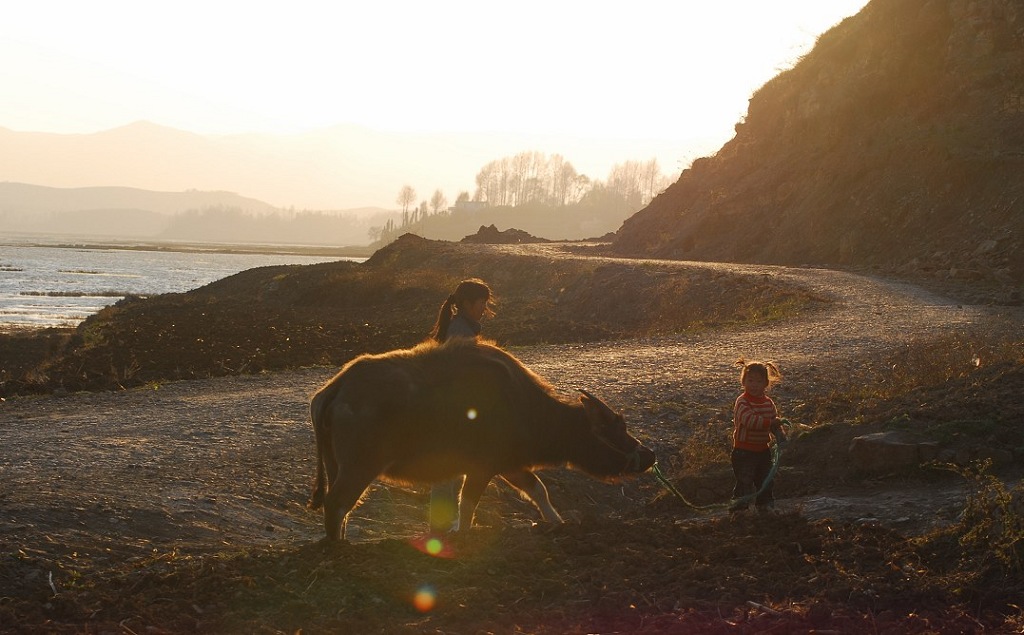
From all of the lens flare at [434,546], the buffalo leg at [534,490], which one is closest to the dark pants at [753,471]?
the buffalo leg at [534,490]

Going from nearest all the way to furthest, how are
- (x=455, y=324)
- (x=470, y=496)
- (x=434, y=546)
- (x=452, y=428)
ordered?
(x=434, y=546) < (x=452, y=428) < (x=470, y=496) < (x=455, y=324)

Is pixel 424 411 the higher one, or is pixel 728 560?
pixel 424 411

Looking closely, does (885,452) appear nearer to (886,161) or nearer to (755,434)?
(755,434)

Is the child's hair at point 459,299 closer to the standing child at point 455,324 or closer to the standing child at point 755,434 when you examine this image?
the standing child at point 455,324

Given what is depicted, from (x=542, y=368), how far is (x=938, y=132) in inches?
1198

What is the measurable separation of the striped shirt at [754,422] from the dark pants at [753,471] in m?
0.08

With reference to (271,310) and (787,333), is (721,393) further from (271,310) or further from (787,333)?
(271,310)

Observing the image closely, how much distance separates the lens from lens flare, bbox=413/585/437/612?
6046 mm

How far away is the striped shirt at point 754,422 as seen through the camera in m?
8.62

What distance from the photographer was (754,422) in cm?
862

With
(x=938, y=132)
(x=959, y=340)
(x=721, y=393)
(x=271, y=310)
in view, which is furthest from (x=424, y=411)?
(x=938, y=132)

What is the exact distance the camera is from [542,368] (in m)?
18.7

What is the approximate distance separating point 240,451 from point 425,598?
6.02m

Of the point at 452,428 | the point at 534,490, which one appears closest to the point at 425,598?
the point at 452,428
